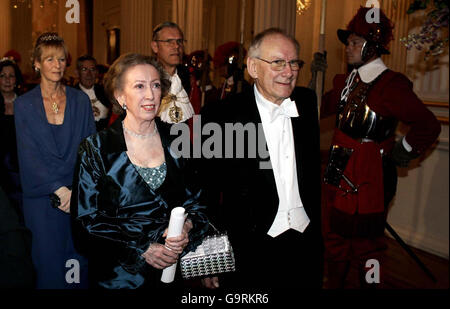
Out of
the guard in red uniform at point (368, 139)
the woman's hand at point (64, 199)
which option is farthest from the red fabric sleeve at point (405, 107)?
the woman's hand at point (64, 199)

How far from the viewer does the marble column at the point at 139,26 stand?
29.7 feet

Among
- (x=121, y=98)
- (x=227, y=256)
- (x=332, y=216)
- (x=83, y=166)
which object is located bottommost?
(x=332, y=216)

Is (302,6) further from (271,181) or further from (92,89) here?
(271,181)

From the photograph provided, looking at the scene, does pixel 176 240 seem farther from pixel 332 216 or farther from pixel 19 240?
pixel 332 216

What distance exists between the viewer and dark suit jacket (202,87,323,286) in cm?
227

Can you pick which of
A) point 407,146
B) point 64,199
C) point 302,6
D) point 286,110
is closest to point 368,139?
point 407,146

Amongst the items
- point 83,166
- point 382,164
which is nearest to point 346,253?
point 382,164

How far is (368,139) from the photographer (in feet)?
11.3

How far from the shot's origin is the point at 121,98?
2.21 m

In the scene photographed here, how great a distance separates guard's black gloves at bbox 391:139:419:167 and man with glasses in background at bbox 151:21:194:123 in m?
1.68

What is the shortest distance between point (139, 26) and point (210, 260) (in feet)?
25.8

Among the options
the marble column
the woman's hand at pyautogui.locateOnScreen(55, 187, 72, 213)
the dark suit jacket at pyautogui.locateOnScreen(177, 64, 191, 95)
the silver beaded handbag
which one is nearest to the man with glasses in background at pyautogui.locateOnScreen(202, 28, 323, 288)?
the silver beaded handbag

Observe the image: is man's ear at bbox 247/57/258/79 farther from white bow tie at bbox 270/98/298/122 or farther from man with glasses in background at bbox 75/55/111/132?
man with glasses in background at bbox 75/55/111/132
